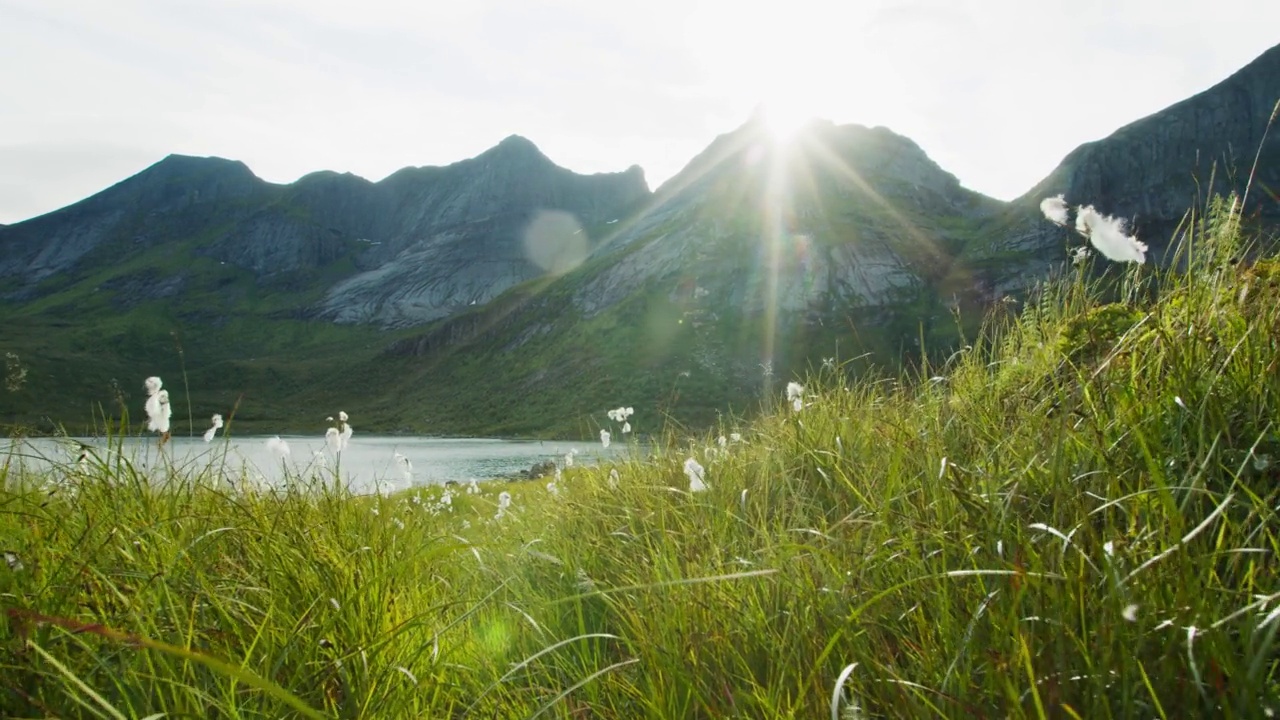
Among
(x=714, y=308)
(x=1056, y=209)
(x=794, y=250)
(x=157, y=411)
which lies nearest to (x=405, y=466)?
(x=157, y=411)

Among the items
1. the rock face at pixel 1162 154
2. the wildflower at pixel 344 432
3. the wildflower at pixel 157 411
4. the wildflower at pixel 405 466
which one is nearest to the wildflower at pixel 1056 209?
the wildflower at pixel 344 432

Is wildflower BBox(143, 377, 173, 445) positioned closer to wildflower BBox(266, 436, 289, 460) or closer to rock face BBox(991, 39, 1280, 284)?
wildflower BBox(266, 436, 289, 460)

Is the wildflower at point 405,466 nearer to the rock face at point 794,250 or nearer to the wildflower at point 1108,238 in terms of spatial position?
the wildflower at point 1108,238

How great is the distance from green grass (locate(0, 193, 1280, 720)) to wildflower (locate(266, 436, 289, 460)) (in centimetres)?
60

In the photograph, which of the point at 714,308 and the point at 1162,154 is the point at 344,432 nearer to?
the point at 714,308

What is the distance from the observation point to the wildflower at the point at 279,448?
17.8 feet

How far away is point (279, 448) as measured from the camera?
18.3 feet

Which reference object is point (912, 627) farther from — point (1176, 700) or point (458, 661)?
point (458, 661)

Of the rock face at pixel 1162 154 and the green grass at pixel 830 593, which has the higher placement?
the rock face at pixel 1162 154

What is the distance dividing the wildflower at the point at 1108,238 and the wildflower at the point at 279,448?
19.6 feet

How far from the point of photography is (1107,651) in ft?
6.10

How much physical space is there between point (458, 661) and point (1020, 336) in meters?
5.89

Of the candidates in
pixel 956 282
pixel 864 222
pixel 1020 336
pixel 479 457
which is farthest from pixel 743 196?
pixel 1020 336

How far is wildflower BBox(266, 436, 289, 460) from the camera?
17.8ft
